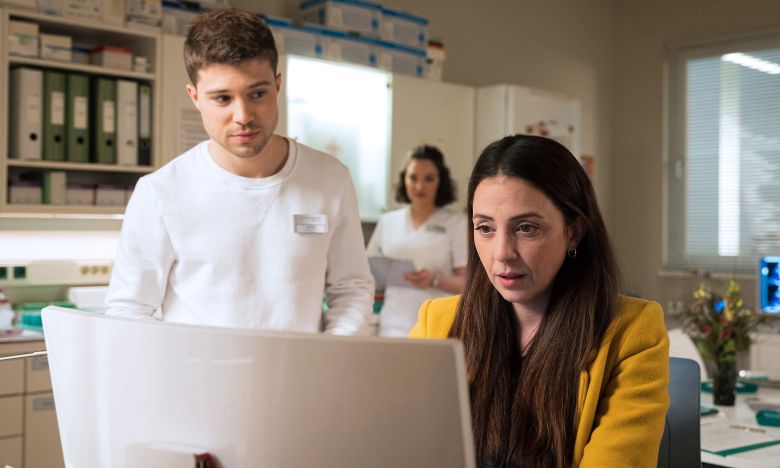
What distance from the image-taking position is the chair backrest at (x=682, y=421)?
5.50ft

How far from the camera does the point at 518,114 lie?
203 inches

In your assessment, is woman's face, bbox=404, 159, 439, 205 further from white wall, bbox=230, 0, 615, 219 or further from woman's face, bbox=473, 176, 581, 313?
woman's face, bbox=473, 176, 581, 313

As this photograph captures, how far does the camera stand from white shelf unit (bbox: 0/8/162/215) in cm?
318

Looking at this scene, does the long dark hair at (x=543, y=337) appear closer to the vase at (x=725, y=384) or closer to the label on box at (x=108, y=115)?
the vase at (x=725, y=384)

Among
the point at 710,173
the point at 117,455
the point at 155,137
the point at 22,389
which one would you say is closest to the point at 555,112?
the point at 710,173

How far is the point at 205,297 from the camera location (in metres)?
1.63

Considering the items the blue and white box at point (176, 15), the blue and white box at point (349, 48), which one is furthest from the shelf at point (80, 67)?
the blue and white box at point (349, 48)

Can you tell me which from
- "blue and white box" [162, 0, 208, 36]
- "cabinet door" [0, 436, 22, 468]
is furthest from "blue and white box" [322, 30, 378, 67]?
"cabinet door" [0, 436, 22, 468]

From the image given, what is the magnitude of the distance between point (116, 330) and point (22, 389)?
2.63 meters

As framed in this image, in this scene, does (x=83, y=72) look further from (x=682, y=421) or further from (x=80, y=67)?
(x=682, y=421)

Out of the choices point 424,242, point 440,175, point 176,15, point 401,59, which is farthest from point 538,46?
point 176,15

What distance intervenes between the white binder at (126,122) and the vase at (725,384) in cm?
243

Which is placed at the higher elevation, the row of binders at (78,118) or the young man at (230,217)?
the row of binders at (78,118)

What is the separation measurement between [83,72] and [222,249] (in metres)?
2.16
